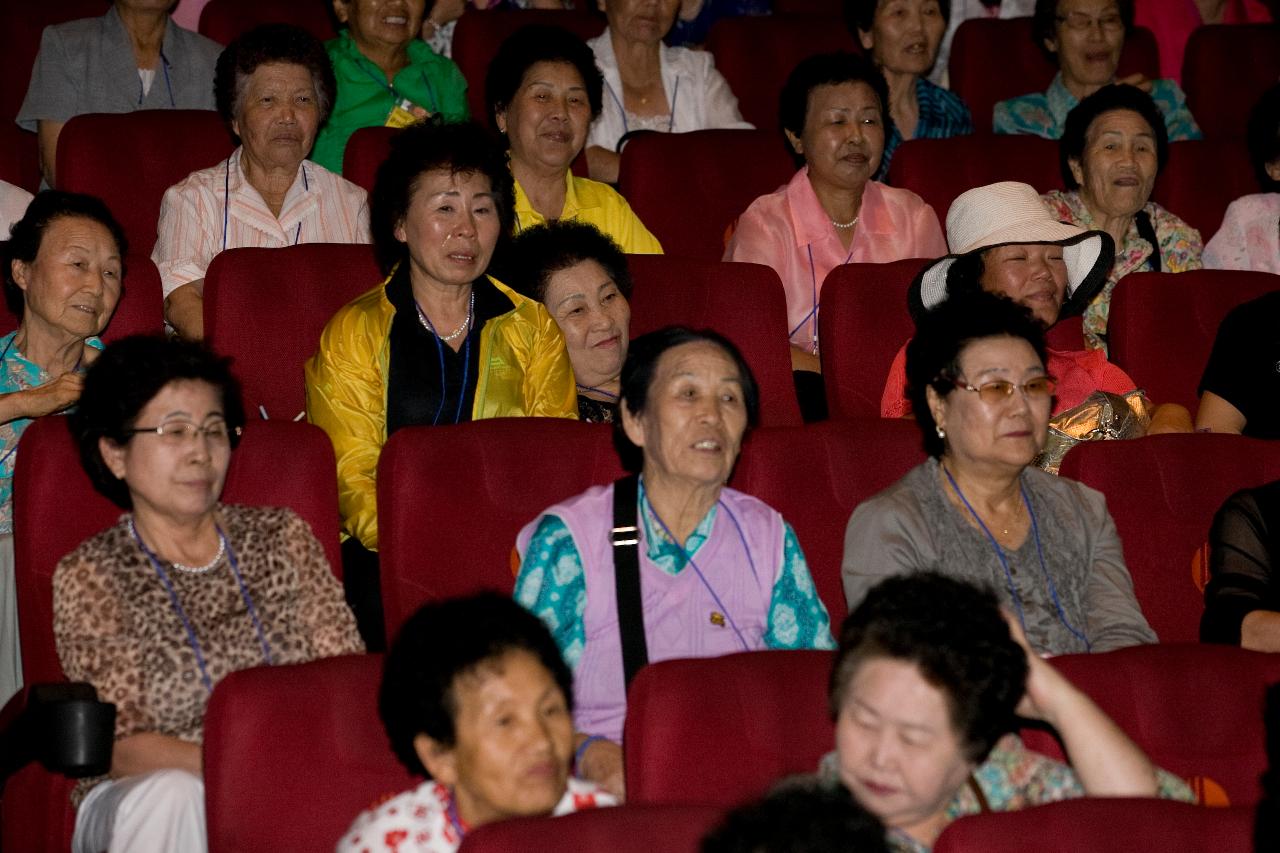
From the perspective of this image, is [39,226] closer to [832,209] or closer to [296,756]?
[296,756]

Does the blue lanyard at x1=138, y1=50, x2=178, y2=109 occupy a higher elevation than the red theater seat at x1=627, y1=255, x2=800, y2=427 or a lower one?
higher

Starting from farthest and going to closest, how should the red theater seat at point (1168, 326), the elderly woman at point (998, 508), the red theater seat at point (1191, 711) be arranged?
1. the red theater seat at point (1168, 326)
2. the elderly woman at point (998, 508)
3. the red theater seat at point (1191, 711)

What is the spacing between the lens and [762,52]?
5219 millimetres

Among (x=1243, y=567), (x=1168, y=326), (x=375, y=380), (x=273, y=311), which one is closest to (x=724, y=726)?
(x=1243, y=567)

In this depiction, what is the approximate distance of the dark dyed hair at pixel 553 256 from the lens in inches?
139

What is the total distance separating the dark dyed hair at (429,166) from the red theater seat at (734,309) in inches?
15.5

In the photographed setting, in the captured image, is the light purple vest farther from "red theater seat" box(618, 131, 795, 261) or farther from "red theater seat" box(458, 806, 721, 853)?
"red theater seat" box(618, 131, 795, 261)

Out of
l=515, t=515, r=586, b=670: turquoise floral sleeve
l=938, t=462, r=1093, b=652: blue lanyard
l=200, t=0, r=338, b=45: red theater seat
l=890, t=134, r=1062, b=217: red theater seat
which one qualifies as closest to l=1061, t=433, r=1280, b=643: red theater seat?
l=938, t=462, r=1093, b=652: blue lanyard

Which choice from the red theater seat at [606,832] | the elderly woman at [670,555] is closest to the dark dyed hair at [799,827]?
the red theater seat at [606,832]

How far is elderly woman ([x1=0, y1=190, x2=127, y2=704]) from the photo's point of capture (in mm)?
3135

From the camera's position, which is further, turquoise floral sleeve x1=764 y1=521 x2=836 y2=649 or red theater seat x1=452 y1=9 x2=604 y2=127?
red theater seat x1=452 y1=9 x2=604 y2=127

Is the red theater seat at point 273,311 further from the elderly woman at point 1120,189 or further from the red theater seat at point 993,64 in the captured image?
the red theater seat at point 993,64

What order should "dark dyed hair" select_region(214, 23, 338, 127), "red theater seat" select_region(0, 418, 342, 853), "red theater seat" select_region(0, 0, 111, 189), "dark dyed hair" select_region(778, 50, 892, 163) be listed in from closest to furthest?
"red theater seat" select_region(0, 418, 342, 853) → "dark dyed hair" select_region(214, 23, 338, 127) → "dark dyed hair" select_region(778, 50, 892, 163) → "red theater seat" select_region(0, 0, 111, 189)

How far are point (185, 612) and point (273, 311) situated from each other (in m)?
1.09
